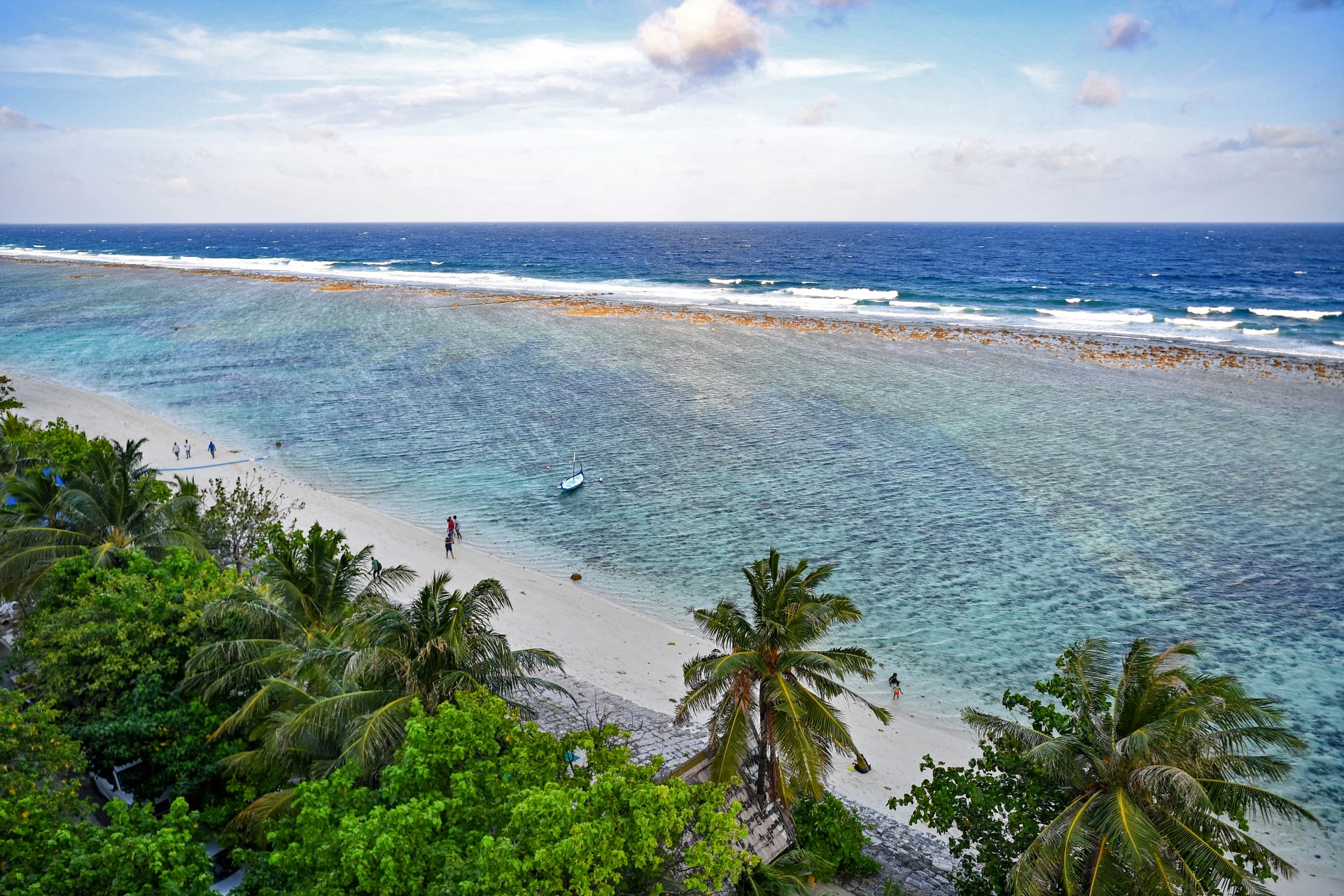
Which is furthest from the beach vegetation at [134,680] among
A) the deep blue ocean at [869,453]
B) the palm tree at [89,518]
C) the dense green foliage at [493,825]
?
the deep blue ocean at [869,453]

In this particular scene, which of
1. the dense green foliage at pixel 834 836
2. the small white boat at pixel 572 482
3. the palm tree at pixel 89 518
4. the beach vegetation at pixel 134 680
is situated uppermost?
the palm tree at pixel 89 518

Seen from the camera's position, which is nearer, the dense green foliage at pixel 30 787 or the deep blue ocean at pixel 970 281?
the dense green foliage at pixel 30 787

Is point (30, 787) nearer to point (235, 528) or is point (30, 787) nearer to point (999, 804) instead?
point (235, 528)

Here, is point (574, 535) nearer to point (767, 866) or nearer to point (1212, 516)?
point (767, 866)

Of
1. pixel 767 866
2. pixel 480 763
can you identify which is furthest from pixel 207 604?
pixel 767 866

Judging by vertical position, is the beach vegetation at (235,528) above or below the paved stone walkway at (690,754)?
above

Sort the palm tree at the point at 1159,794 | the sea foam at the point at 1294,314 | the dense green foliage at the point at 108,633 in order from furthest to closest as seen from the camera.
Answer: the sea foam at the point at 1294,314, the dense green foliage at the point at 108,633, the palm tree at the point at 1159,794

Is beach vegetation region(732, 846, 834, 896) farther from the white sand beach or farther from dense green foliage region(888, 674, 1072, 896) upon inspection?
the white sand beach

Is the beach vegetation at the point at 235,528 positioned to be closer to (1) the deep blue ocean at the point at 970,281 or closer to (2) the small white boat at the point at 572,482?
(2) the small white boat at the point at 572,482
